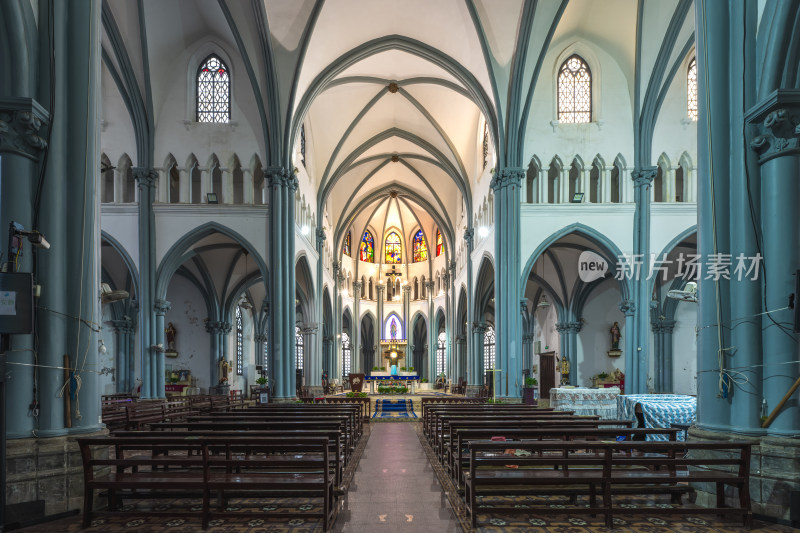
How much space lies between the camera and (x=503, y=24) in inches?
809

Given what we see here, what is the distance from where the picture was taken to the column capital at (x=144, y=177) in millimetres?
22172

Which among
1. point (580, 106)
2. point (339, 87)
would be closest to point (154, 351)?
point (339, 87)

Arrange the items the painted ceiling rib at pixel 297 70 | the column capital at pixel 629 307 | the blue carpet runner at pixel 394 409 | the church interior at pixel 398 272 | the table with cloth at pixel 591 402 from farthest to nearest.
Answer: the blue carpet runner at pixel 394 409
the column capital at pixel 629 307
the painted ceiling rib at pixel 297 70
the table with cloth at pixel 591 402
the church interior at pixel 398 272

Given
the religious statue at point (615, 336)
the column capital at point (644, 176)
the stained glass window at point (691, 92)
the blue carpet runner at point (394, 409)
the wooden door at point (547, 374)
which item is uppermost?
the stained glass window at point (691, 92)

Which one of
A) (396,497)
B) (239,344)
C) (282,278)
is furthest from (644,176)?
(239,344)

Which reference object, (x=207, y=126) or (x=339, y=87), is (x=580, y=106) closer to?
(x=339, y=87)

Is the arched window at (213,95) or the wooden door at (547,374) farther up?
the arched window at (213,95)

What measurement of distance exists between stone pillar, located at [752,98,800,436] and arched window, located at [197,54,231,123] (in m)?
19.1

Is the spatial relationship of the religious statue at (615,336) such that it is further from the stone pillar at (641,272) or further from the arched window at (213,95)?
the arched window at (213,95)

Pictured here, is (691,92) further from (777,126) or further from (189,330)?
(189,330)

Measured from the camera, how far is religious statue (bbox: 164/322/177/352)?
29250mm

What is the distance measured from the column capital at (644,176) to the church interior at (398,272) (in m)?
0.07

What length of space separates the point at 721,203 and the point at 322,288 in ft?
91.3

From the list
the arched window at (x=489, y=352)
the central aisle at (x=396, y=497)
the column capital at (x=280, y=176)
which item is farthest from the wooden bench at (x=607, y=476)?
the arched window at (x=489, y=352)
